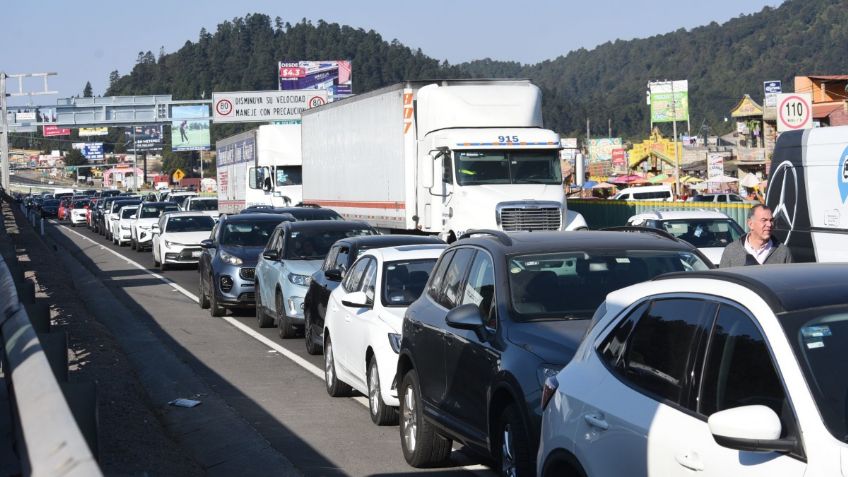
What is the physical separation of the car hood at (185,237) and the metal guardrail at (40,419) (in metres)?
24.6

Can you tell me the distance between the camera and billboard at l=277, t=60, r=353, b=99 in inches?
4208

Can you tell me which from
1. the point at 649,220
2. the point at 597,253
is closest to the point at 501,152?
the point at 649,220

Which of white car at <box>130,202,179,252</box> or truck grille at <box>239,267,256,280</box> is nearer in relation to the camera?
truck grille at <box>239,267,256,280</box>

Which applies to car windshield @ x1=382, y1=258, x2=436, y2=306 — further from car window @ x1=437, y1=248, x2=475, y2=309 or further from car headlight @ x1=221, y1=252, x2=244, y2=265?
car headlight @ x1=221, y1=252, x2=244, y2=265

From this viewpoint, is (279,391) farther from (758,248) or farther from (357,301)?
(758,248)

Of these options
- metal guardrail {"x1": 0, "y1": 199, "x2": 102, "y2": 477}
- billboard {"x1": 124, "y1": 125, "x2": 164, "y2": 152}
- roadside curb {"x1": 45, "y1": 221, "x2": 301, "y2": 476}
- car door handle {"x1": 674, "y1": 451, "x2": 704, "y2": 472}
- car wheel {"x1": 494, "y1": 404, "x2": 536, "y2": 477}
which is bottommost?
roadside curb {"x1": 45, "y1": 221, "x2": 301, "y2": 476}

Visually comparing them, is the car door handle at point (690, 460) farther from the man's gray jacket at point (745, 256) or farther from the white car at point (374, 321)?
the man's gray jacket at point (745, 256)

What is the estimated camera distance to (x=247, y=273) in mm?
20188

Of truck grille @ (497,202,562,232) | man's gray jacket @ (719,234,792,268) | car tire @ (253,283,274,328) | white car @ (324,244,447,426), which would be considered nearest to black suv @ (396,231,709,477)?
white car @ (324,244,447,426)

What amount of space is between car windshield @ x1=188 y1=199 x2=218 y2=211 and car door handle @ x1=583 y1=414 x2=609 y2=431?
4223cm

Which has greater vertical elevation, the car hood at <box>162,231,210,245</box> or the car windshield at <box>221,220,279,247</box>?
the car windshield at <box>221,220,279,247</box>

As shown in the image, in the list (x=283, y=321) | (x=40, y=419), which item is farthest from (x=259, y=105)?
(x=40, y=419)

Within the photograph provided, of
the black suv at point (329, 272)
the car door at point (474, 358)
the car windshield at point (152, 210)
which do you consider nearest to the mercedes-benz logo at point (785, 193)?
the black suv at point (329, 272)

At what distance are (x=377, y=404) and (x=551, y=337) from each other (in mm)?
3650
